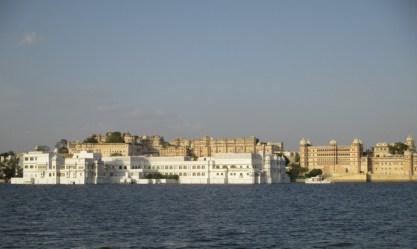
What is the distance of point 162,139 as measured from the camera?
19125cm

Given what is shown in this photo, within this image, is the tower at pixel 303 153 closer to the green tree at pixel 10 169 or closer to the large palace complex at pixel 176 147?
the large palace complex at pixel 176 147

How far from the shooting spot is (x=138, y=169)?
12962 cm

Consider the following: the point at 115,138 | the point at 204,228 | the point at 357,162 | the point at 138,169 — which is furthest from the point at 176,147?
the point at 204,228

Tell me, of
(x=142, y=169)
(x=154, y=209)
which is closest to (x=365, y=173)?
(x=142, y=169)

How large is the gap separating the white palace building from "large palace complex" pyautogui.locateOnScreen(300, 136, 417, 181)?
101 feet

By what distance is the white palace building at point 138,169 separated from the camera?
122438mm

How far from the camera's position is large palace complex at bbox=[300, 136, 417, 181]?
15462 cm

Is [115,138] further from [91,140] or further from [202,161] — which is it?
[202,161]

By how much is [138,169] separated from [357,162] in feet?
167

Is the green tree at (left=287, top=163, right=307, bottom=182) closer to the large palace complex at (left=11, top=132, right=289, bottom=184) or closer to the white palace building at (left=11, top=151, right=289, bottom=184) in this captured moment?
the large palace complex at (left=11, top=132, right=289, bottom=184)

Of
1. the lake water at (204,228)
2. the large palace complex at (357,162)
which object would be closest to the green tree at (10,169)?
the large palace complex at (357,162)

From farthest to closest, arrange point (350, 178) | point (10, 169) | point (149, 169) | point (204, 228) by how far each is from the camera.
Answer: point (350, 178), point (10, 169), point (149, 169), point (204, 228)

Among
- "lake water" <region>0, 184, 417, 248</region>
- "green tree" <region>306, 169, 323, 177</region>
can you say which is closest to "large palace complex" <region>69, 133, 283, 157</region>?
"green tree" <region>306, 169, 323, 177</region>

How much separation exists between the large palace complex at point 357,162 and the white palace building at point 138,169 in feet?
101
